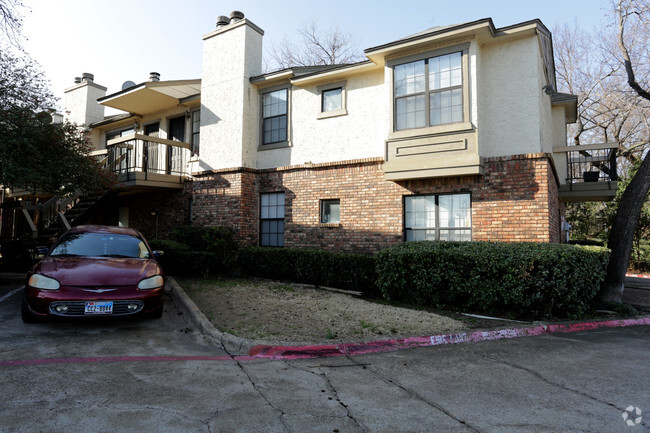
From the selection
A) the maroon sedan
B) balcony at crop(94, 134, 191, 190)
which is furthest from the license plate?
balcony at crop(94, 134, 191, 190)

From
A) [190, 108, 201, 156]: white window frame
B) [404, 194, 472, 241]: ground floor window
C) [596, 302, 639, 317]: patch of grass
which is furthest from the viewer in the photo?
[190, 108, 201, 156]: white window frame

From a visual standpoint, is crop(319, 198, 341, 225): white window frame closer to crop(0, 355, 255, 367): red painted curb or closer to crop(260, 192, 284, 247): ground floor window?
crop(260, 192, 284, 247): ground floor window

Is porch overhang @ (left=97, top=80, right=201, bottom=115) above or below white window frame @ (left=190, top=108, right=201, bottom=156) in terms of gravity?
above

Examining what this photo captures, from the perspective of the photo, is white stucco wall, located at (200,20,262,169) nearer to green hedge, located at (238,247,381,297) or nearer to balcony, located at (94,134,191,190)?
balcony, located at (94,134,191,190)

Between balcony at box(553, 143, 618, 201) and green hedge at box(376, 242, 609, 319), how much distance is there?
17.4 ft

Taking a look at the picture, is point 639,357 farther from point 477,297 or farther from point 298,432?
point 298,432

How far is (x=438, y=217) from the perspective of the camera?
1031 cm

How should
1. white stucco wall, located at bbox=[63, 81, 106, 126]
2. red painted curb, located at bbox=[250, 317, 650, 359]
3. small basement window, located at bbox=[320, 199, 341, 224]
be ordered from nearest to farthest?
red painted curb, located at bbox=[250, 317, 650, 359], small basement window, located at bbox=[320, 199, 341, 224], white stucco wall, located at bbox=[63, 81, 106, 126]

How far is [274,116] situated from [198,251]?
5.08 metres

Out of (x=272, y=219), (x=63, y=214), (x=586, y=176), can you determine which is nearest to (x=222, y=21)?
(x=272, y=219)

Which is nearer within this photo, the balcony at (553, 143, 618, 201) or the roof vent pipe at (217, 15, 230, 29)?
A: the balcony at (553, 143, 618, 201)

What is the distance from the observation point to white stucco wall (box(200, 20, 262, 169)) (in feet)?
42.6

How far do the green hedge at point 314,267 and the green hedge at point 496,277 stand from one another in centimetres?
109

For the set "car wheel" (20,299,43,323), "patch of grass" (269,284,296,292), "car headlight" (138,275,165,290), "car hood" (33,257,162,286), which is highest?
"car hood" (33,257,162,286)
